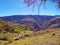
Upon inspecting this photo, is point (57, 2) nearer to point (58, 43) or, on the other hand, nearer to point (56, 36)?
point (58, 43)

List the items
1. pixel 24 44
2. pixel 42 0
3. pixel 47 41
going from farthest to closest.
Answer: pixel 24 44, pixel 47 41, pixel 42 0

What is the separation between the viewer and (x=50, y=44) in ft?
56.5

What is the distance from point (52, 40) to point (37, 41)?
1670mm

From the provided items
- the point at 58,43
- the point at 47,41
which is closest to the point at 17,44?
the point at 47,41

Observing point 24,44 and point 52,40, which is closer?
point 52,40

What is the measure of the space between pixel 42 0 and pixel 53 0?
0.53 m

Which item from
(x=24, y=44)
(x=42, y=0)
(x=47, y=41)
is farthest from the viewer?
(x=24, y=44)

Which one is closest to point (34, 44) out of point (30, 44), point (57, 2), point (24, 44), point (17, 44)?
point (30, 44)

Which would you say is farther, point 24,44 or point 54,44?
point 24,44

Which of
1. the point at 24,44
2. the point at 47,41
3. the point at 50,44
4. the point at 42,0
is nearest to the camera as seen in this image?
the point at 42,0

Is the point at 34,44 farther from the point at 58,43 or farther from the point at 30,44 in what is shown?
the point at 58,43

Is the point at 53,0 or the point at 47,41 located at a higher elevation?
the point at 53,0

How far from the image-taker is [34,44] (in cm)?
1856

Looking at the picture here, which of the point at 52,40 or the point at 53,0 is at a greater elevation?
the point at 53,0
